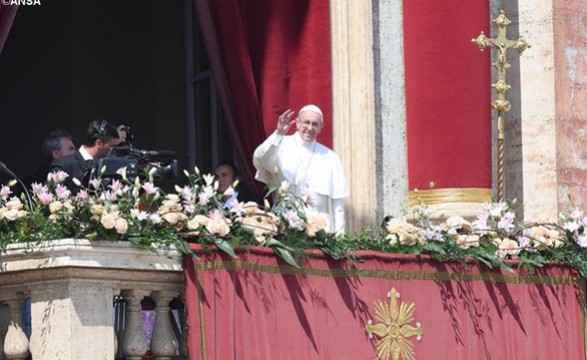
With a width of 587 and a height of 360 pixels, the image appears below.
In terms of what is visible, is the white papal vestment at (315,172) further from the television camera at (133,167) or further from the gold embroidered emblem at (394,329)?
the television camera at (133,167)

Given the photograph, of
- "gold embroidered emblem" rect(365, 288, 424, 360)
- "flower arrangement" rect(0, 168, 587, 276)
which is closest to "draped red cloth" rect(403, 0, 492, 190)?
"flower arrangement" rect(0, 168, 587, 276)

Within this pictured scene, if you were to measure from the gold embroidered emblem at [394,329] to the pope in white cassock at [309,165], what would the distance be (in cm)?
149

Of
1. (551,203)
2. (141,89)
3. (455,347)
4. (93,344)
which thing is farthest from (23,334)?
(141,89)

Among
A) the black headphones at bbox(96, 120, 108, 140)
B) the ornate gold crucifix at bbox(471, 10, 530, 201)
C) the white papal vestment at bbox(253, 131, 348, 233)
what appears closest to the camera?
the black headphones at bbox(96, 120, 108, 140)

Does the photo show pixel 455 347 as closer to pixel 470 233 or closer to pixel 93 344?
pixel 470 233

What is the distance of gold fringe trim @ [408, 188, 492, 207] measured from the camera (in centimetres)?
1520

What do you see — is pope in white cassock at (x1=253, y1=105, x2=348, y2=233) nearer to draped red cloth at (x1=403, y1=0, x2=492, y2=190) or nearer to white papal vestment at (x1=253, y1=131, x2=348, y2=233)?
white papal vestment at (x1=253, y1=131, x2=348, y2=233)

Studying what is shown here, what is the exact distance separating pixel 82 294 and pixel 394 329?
2.22m

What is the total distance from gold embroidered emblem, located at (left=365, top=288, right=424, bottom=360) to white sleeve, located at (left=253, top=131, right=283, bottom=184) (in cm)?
179

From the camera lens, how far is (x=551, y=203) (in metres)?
16.0

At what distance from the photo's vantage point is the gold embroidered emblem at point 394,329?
11820 mm

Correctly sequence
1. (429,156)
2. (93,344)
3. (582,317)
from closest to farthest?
1. (93,344)
2. (582,317)
3. (429,156)

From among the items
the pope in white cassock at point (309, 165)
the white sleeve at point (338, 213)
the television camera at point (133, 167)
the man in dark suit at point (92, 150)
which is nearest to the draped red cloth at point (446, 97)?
the pope in white cassock at point (309, 165)

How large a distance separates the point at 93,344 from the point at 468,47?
5.80 metres
